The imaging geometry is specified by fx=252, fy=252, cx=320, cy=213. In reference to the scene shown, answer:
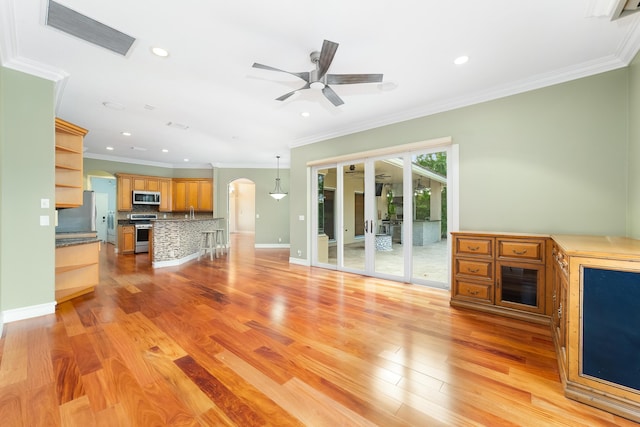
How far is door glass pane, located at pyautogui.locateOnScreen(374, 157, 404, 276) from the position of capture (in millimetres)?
4438

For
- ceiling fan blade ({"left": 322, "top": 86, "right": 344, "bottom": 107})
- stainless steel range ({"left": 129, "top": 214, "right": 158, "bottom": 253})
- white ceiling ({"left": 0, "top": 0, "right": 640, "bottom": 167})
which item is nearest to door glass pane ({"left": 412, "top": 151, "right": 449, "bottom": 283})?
white ceiling ({"left": 0, "top": 0, "right": 640, "bottom": 167})

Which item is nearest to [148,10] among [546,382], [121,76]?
[121,76]

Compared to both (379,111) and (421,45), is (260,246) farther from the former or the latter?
(421,45)

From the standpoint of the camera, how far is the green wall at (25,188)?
2746 mm

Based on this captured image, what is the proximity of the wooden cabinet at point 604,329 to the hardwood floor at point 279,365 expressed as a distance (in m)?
0.11

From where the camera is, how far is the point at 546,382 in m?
1.80

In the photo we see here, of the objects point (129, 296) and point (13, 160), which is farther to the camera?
point (129, 296)

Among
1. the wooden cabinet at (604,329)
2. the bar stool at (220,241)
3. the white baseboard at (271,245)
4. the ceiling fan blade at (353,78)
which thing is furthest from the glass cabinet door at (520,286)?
the white baseboard at (271,245)

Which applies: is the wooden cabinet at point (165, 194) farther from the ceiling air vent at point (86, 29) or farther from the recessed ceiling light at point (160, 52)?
the recessed ceiling light at point (160, 52)

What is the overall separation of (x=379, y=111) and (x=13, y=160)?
474 cm

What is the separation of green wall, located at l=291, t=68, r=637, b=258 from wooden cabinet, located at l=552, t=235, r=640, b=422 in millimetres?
1644

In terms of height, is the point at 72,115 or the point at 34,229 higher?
the point at 72,115

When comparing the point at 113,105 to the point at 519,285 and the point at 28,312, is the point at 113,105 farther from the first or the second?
the point at 519,285

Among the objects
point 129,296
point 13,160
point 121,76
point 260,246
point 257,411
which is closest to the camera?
point 257,411
